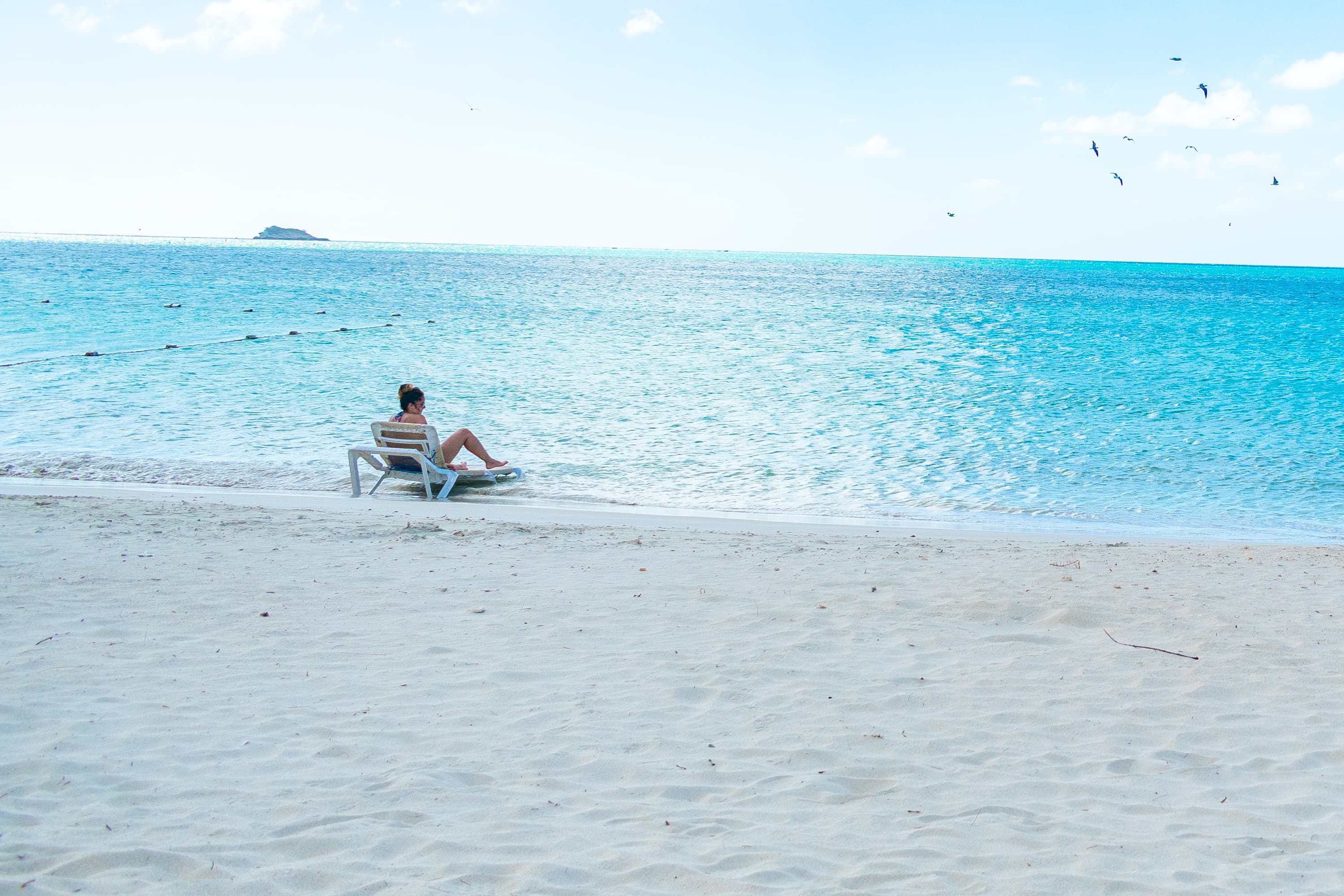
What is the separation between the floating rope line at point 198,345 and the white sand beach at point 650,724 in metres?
17.8

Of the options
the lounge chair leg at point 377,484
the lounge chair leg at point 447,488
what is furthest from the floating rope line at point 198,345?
the lounge chair leg at point 447,488

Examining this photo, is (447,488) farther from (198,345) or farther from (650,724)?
(198,345)

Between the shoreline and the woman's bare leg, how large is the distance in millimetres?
→ 756

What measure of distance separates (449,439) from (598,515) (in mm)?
2630

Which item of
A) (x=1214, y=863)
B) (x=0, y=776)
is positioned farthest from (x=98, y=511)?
(x=1214, y=863)

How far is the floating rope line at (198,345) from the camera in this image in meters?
21.6

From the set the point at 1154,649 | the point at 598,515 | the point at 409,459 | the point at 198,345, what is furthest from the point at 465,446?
the point at 198,345

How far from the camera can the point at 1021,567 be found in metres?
7.34

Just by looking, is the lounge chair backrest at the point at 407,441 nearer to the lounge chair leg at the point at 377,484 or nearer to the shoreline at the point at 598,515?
the lounge chair leg at the point at 377,484

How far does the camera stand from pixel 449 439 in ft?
36.6

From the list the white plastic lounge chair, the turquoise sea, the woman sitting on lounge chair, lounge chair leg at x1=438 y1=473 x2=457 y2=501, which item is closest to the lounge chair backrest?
the white plastic lounge chair

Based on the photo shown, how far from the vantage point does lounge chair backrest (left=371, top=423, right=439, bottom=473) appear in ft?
34.3

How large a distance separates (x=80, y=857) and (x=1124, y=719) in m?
4.50

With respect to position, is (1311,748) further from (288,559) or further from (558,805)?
(288,559)
